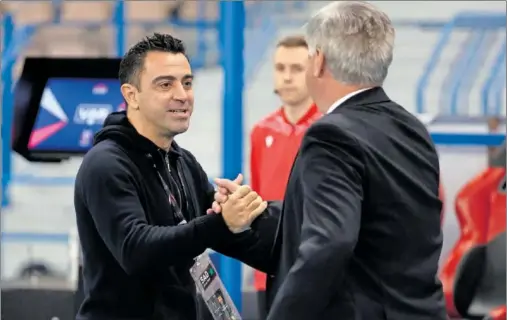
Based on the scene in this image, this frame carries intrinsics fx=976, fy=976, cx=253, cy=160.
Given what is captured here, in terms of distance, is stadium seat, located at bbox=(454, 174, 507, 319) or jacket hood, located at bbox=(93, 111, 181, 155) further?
stadium seat, located at bbox=(454, 174, 507, 319)

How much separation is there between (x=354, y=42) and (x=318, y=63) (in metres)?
0.10

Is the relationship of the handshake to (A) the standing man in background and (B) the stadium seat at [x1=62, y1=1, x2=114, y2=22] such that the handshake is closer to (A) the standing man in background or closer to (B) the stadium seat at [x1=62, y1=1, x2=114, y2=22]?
(A) the standing man in background

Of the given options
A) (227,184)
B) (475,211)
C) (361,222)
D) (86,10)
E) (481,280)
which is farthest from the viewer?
(86,10)

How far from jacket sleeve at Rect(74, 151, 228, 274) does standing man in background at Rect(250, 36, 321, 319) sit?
2.13 m

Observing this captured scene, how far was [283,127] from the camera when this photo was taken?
4680mm

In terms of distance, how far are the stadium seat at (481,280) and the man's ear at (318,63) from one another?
3070mm

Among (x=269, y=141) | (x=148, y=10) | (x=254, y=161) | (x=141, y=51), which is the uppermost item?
(x=141, y=51)

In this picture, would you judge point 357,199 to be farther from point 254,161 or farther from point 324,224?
point 254,161

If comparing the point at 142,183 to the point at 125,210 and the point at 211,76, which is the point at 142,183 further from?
the point at 211,76

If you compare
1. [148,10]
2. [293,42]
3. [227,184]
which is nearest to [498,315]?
[293,42]

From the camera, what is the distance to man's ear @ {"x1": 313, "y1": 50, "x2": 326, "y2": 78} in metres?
2.30

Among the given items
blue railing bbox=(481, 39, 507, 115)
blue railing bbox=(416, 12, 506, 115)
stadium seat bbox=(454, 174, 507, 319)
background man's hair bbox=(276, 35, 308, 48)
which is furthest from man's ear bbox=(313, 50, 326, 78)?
blue railing bbox=(481, 39, 507, 115)

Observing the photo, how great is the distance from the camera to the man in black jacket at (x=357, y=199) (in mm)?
2123

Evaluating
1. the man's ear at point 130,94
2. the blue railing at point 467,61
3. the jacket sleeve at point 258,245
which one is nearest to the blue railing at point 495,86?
the blue railing at point 467,61
